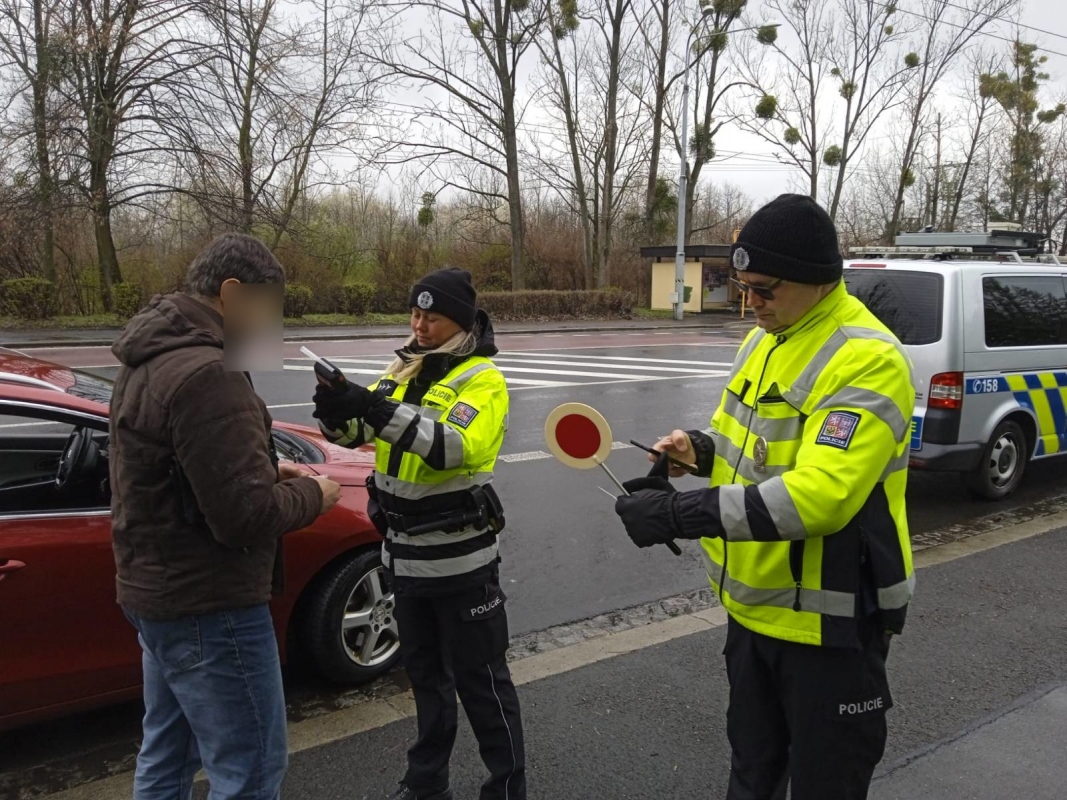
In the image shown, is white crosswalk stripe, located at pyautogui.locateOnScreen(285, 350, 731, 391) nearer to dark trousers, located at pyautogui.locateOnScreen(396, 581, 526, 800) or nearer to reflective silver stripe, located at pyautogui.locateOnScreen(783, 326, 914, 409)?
dark trousers, located at pyautogui.locateOnScreen(396, 581, 526, 800)

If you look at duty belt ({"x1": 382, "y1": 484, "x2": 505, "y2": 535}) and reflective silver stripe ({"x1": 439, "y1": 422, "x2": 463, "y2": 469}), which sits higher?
reflective silver stripe ({"x1": 439, "y1": 422, "x2": 463, "y2": 469})

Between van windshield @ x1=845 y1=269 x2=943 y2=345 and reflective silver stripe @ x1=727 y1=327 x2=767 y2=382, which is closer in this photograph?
reflective silver stripe @ x1=727 y1=327 x2=767 y2=382

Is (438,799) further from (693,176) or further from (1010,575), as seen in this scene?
(693,176)

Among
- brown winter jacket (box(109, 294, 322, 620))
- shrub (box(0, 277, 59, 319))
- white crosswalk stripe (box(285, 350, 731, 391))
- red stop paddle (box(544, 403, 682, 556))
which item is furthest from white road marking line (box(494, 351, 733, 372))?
brown winter jacket (box(109, 294, 322, 620))

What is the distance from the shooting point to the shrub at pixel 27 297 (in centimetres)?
1975

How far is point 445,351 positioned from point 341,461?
139 cm

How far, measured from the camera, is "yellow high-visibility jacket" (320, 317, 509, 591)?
2.40 m

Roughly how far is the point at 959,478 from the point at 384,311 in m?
22.6

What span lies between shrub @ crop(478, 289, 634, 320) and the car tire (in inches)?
875

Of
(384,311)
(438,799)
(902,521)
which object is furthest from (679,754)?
(384,311)

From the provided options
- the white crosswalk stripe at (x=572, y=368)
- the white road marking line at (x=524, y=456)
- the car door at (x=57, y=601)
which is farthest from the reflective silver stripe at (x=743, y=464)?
the white crosswalk stripe at (x=572, y=368)

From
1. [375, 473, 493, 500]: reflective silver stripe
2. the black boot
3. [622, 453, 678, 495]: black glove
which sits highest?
[622, 453, 678, 495]: black glove

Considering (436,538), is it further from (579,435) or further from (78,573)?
(78,573)

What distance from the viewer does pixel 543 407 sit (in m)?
10.5
